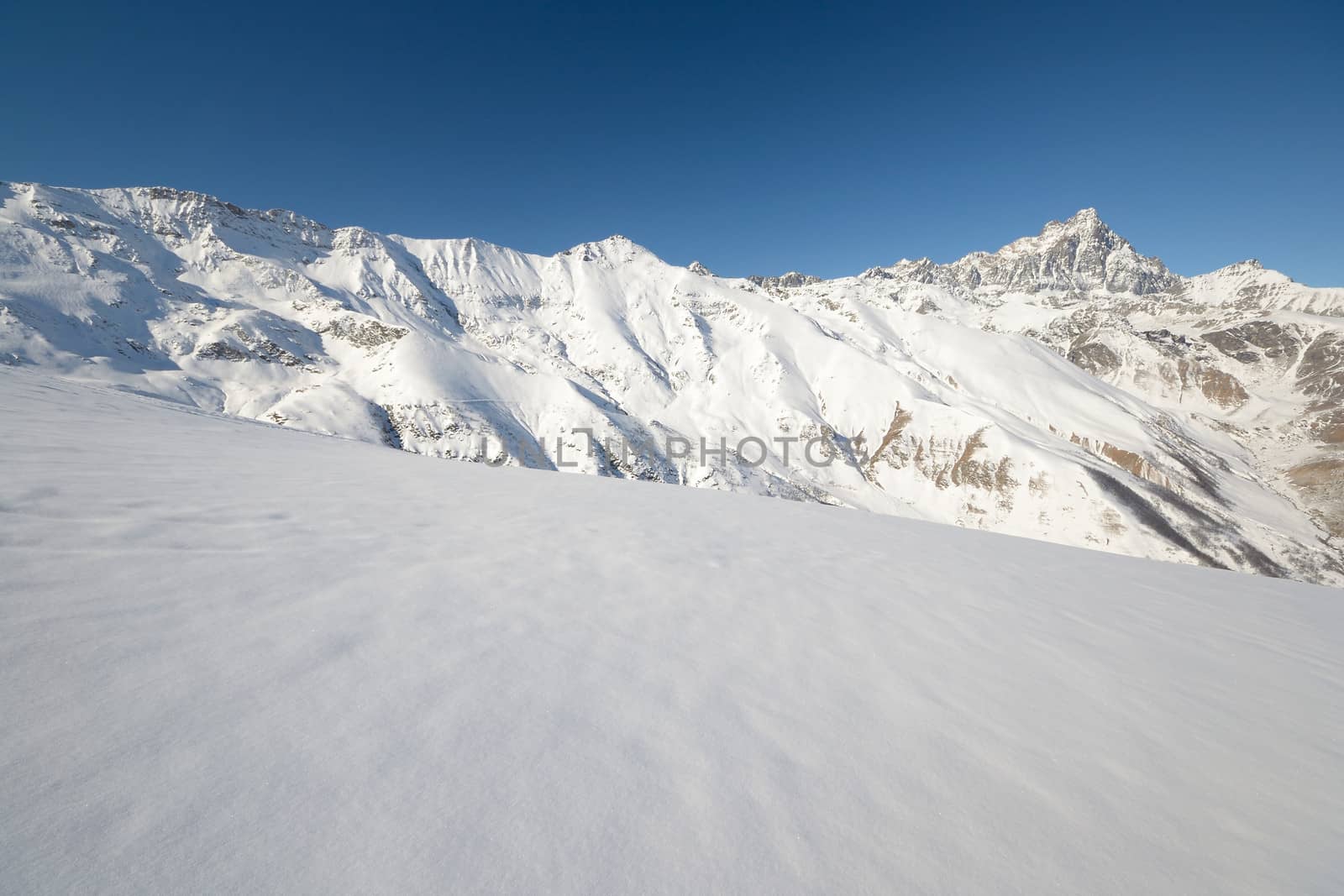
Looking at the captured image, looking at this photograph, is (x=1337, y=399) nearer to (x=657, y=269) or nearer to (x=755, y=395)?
(x=755, y=395)

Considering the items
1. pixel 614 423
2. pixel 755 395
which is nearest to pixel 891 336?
pixel 755 395

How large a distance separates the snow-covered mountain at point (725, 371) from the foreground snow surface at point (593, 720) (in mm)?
67209

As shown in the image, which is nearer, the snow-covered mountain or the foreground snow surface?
the foreground snow surface

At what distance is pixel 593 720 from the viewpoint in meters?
2.58

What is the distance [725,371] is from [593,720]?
144m

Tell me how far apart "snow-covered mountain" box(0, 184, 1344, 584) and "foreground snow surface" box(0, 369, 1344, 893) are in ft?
221

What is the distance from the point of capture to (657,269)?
191250 millimetres

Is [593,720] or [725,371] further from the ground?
[725,371]

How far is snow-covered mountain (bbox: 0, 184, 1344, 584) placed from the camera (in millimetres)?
81750

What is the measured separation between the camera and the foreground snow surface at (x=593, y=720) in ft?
5.66

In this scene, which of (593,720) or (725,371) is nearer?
(593,720)

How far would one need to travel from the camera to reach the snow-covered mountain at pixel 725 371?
81.8m

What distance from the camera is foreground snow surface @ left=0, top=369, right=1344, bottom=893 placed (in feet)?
5.66

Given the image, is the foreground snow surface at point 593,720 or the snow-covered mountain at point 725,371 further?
the snow-covered mountain at point 725,371
